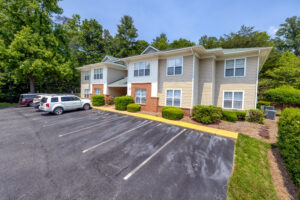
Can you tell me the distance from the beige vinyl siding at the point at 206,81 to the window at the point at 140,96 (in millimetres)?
6210

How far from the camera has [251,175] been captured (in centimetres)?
374

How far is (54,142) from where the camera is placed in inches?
224

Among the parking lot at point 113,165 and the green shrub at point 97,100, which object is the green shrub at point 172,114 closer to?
the parking lot at point 113,165

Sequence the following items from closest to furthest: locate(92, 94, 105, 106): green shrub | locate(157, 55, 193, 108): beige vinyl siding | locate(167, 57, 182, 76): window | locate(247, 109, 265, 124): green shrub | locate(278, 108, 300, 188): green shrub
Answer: locate(278, 108, 300, 188): green shrub → locate(247, 109, 265, 124): green shrub → locate(157, 55, 193, 108): beige vinyl siding → locate(167, 57, 182, 76): window → locate(92, 94, 105, 106): green shrub

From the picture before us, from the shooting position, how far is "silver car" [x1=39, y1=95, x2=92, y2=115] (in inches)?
418

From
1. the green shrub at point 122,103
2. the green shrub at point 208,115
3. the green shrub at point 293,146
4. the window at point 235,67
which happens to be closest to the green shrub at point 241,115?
the green shrub at point 208,115

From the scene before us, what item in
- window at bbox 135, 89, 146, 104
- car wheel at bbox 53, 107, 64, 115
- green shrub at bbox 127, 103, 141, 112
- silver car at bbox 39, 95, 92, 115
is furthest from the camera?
window at bbox 135, 89, 146, 104

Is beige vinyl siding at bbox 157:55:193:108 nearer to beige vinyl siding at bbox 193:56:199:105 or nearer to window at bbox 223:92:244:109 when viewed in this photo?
beige vinyl siding at bbox 193:56:199:105

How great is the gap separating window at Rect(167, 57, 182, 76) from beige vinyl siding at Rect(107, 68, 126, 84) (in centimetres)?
1025

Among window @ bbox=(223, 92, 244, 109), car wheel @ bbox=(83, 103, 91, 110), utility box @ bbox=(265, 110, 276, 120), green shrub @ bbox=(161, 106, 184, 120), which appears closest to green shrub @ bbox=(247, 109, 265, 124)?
window @ bbox=(223, 92, 244, 109)

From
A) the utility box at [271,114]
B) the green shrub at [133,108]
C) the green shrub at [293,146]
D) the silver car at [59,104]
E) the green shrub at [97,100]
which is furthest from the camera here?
the green shrub at [97,100]

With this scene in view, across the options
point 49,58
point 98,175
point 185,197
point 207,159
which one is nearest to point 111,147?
point 98,175

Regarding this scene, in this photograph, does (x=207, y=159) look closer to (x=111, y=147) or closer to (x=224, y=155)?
(x=224, y=155)

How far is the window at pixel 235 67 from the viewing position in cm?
1092
